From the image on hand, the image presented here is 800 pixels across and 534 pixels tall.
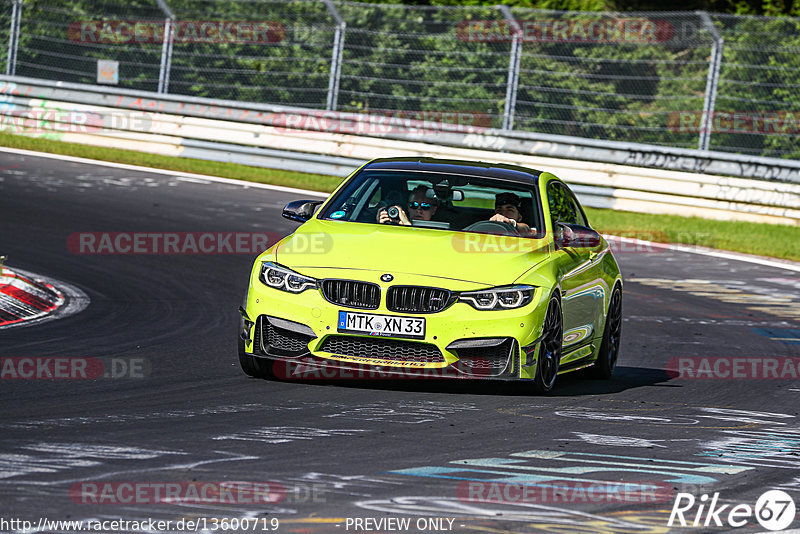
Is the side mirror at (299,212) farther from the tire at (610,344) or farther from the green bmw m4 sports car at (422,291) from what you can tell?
the tire at (610,344)

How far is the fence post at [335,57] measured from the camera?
2314 cm

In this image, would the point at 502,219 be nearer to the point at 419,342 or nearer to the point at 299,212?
the point at 299,212

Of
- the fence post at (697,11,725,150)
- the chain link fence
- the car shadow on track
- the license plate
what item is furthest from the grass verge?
the license plate

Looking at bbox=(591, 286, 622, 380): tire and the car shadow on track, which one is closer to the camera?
the car shadow on track

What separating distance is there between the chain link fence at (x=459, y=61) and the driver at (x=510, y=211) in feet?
36.8

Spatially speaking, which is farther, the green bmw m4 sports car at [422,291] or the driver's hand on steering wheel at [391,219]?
the driver's hand on steering wheel at [391,219]

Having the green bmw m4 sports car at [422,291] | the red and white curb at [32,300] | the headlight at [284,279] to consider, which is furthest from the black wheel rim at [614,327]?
the red and white curb at [32,300]

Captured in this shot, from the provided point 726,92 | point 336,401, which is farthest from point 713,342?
point 726,92

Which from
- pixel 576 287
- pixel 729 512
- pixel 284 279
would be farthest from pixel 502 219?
pixel 729 512

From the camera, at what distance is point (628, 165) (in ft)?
71.3

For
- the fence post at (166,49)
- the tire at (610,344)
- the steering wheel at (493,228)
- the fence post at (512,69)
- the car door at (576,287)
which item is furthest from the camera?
the fence post at (166,49)

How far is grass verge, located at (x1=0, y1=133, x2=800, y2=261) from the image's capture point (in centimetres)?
1958

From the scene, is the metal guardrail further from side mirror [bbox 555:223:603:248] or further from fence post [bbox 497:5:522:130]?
side mirror [bbox 555:223:603:248]

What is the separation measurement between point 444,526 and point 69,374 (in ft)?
12.9
